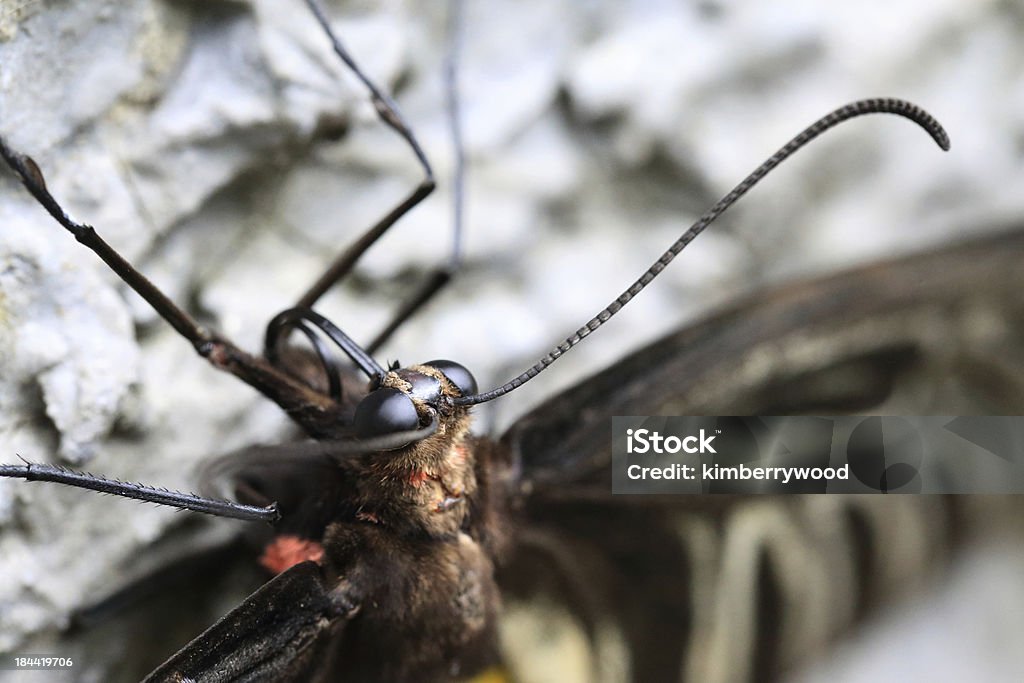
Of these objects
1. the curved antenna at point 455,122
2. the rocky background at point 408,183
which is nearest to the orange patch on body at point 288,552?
the rocky background at point 408,183

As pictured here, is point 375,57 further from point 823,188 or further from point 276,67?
point 823,188

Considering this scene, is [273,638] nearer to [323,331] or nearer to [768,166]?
[323,331]

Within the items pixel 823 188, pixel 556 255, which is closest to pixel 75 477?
pixel 556 255

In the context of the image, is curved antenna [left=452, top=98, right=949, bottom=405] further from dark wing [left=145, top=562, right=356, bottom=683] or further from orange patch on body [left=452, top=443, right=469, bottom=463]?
dark wing [left=145, top=562, right=356, bottom=683]

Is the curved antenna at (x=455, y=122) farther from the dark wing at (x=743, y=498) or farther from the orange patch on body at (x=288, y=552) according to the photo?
the orange patch on body at (x=288, y=552)

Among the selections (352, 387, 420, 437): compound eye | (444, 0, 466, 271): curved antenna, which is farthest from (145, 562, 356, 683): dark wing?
(444, 0, 466, 271): curved antenna
